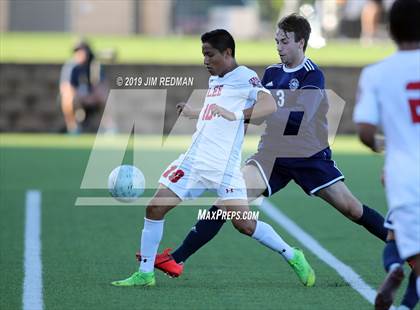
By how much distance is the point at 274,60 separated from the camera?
87.1 feet

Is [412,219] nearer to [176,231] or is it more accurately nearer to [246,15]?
[176,231]

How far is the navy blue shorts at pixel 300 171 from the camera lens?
9.05 metres

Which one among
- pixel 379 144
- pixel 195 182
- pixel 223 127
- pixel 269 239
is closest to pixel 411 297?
pixel 379 144

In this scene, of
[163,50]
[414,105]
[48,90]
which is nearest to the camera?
[414,105]

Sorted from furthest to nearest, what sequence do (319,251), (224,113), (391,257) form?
(319,251), (224,113), (391,257)

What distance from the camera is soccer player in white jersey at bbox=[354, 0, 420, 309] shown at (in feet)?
19.3

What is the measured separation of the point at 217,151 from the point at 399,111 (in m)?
2.87

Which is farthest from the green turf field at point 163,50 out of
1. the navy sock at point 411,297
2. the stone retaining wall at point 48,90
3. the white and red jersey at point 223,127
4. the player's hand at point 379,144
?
the player's hand at point 379,144

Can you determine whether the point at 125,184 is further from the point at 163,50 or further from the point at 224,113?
the point at 163,50

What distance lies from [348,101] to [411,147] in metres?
18.6

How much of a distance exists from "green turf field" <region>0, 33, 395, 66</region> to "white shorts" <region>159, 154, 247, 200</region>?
17.4 metres

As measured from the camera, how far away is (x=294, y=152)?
9078 millimetres

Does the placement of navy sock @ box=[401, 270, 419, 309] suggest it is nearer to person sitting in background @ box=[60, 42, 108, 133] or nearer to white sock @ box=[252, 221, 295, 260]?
white sock @ box=[252, 221, 295, 260]

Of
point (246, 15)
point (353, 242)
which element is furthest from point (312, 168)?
point (246, 15)
